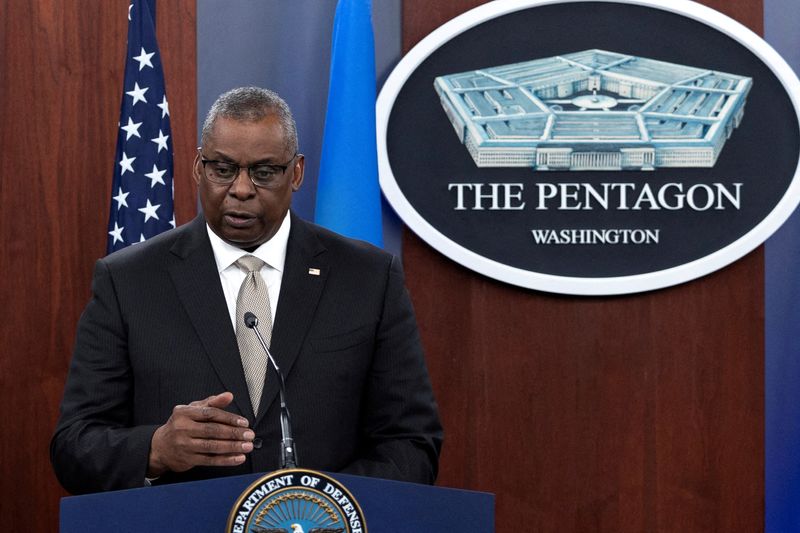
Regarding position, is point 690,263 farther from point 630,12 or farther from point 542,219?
point 630,12

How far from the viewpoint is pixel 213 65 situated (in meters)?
3.48

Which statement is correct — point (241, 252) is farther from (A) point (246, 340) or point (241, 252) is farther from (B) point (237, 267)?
(A) point (246, 340)

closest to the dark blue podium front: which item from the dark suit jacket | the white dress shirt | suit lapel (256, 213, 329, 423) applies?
the dark suit jacket

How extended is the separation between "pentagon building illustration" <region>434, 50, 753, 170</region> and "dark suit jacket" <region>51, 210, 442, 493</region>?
1.51m

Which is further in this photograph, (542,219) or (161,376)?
(542,219)

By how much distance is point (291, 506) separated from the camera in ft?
4.49

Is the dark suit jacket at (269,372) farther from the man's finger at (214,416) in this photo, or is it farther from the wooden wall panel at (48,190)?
the wooden wall panel at (48,190)

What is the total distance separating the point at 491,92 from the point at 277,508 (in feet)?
7.49

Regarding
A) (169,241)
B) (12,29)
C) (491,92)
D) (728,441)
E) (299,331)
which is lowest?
(728,441)

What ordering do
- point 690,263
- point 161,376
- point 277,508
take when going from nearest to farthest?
point 277,508 → point 161,376 → point 690,263

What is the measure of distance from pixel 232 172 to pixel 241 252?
172mm

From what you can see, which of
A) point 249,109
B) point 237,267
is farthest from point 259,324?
point 249,109

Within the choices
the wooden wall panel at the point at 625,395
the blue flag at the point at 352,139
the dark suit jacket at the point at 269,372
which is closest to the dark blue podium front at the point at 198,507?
the dark suit jacket at the point at 269,372

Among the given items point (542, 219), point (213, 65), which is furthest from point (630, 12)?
point (213, 65)
